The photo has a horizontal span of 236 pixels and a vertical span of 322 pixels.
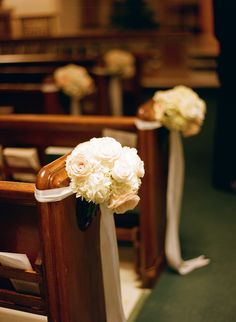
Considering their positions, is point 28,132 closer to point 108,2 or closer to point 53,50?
point 53,50

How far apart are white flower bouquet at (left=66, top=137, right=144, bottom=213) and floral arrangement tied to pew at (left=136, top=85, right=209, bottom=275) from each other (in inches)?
37.0

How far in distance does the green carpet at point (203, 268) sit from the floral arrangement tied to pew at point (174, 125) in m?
0.13

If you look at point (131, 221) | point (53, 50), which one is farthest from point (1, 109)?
point (53, 50)

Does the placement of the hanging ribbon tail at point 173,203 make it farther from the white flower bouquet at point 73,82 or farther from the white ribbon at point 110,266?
the white flower bouquet at point 73,82

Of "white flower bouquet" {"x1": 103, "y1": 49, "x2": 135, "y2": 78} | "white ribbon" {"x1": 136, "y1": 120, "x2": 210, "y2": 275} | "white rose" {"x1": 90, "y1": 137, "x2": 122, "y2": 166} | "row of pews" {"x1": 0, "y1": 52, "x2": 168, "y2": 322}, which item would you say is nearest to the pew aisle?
"row of pews" {"x1": 0, "y1": 52, "x2": 168, "y2": 322}

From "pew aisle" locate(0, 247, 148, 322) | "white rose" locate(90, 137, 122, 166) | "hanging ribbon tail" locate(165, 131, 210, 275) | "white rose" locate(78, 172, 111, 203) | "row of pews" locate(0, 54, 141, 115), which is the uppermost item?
"white rose" locate(90, 137, 122, 166)

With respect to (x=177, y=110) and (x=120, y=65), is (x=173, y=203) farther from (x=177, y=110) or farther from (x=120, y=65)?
(x=120, y=65)

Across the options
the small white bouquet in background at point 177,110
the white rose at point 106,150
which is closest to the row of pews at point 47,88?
the small white bouquet in background at point 177,110

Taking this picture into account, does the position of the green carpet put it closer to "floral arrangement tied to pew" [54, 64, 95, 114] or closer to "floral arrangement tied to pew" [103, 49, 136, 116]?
"floral arrangement tied to pew" [103, 49, 136, 116]

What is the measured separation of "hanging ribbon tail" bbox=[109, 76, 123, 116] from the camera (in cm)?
518

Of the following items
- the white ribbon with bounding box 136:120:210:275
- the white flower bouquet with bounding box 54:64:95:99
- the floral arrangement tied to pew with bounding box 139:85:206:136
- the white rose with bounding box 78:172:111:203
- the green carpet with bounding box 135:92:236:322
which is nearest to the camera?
the white rose with bounding box 78:172:111:203

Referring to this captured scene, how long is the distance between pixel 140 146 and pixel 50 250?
3.58ft

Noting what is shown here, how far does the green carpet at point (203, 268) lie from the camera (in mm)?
2701

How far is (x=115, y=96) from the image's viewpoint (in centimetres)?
519
